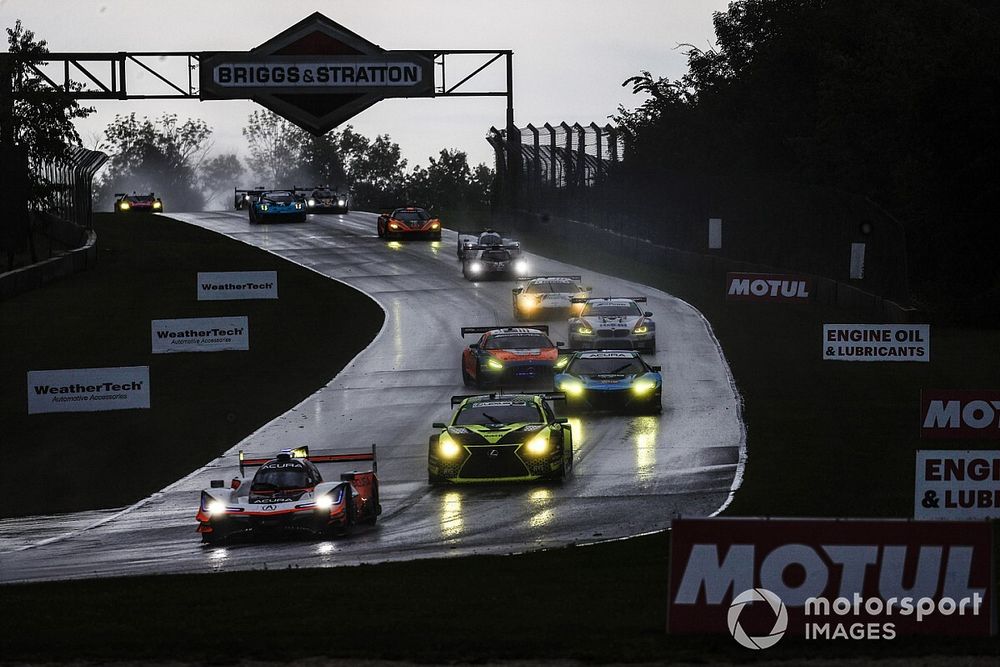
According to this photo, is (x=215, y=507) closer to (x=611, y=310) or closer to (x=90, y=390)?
(x=90, y=390)

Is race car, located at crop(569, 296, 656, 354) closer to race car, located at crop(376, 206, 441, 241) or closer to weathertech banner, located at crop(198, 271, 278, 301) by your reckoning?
weathertech banner, located at crop(198, 271, 278, 301)

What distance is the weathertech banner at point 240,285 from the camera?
33844mm

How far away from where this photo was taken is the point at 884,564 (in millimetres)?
10375

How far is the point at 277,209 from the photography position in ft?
237

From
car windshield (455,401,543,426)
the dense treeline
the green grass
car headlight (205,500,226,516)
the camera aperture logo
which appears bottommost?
the green grass

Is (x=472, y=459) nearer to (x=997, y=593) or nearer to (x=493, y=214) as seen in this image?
(x=997, y=593)

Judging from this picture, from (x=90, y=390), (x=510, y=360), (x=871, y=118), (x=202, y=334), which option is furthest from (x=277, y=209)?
(x=90, y=390)

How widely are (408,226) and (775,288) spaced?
2446cm

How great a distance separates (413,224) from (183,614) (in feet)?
171

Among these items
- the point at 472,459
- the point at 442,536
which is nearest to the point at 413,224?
the point at 472,459

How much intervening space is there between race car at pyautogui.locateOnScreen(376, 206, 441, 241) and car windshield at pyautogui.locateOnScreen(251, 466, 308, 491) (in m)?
45.5

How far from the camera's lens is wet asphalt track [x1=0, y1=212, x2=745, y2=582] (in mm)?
17234

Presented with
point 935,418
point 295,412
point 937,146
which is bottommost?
point 295,412

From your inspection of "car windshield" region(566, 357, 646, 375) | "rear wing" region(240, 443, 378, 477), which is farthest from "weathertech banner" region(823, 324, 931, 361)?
"rear wing" region(240, 443, 378, 477)
